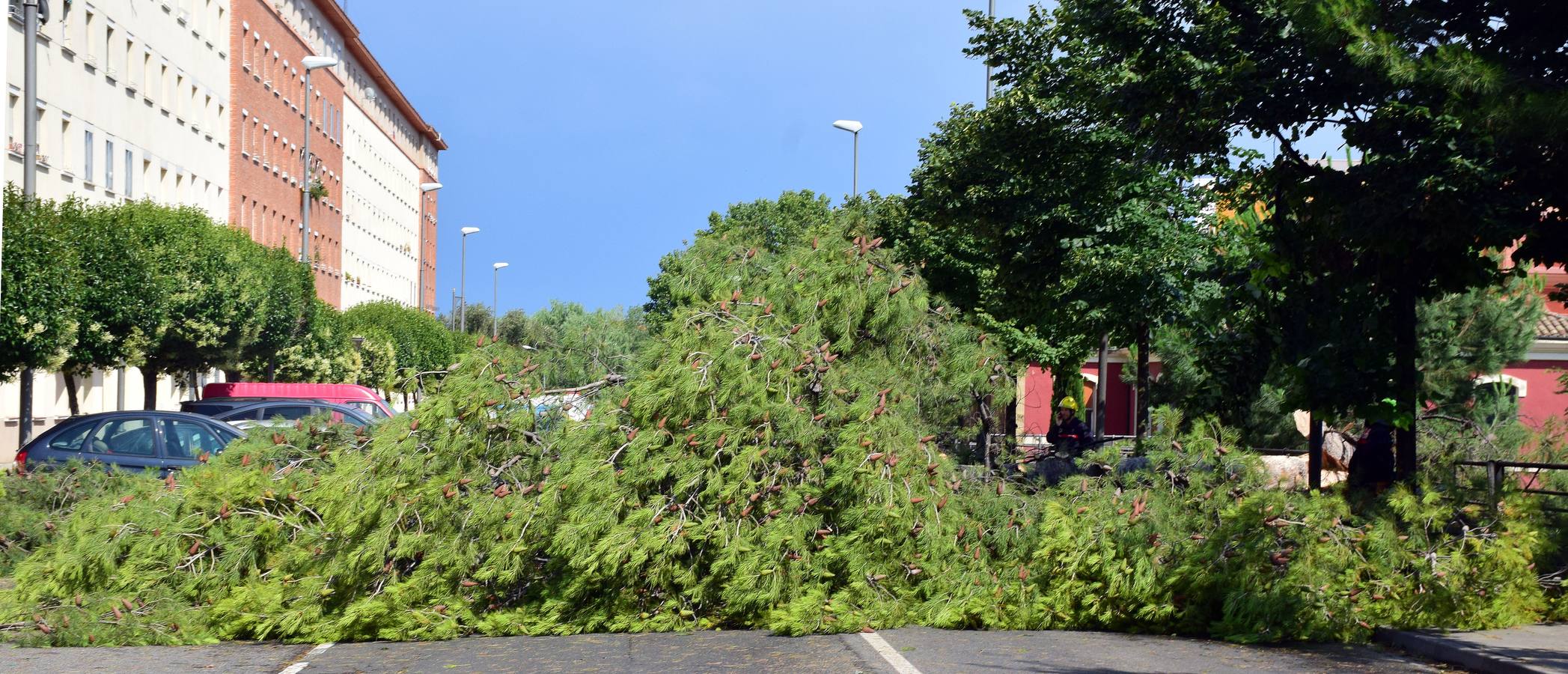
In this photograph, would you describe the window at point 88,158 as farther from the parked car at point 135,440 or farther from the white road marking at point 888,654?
the white road marking at point 888,654

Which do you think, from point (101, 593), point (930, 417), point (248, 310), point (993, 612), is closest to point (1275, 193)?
point (930, 417)

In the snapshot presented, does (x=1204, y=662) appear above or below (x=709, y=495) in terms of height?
below

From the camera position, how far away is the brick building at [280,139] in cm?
6362

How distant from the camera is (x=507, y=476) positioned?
1129cm

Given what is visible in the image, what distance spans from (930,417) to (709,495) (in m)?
2.99

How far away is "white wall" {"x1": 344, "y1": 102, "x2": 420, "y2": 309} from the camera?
89.8m

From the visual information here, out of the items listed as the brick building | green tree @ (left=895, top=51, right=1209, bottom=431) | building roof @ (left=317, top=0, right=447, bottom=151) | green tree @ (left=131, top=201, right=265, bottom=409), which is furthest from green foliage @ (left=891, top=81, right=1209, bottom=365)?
building roof @ (left=317, top=0, right=447, bottom=151)

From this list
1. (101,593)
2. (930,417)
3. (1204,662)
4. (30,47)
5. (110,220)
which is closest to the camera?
(1204,662)

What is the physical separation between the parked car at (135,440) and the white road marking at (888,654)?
978 cm

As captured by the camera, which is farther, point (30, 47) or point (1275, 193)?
point (30, 47)

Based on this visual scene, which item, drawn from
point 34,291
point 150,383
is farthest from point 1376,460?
point 150,383

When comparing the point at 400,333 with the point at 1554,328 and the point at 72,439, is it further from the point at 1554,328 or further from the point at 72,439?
the point at 72,439

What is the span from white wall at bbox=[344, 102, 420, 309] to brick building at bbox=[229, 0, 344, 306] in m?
2.73

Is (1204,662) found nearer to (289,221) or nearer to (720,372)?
(720,372)
